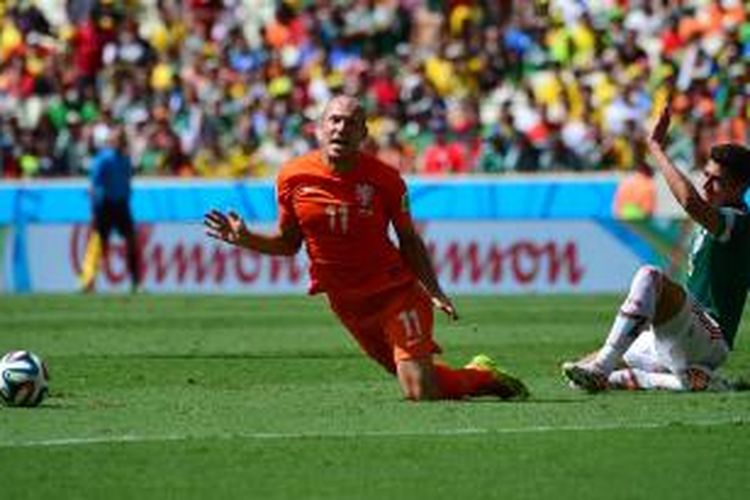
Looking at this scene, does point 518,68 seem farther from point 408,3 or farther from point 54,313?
point 54,313

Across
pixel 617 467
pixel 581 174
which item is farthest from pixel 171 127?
pixel 617 467

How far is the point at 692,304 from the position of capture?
531 inches

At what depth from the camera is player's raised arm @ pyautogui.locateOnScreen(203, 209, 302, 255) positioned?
41.6 feet

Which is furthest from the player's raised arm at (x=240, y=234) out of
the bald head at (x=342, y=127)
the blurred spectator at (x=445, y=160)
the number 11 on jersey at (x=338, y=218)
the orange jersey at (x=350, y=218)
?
the blurred spectator at (x=445, y=160)

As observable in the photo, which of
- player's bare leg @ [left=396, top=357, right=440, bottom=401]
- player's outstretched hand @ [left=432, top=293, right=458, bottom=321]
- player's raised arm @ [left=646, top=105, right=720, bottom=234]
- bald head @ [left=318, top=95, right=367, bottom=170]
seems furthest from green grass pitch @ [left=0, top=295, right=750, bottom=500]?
bald head @ [left=318, top=95, right=367, bottom=170]

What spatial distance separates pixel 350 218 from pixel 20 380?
2.02m

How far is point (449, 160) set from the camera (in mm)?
31453

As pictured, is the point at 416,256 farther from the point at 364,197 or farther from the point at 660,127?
the point at 660,127

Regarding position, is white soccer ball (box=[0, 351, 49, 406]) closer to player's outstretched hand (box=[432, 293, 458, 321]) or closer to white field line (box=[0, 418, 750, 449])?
white field line (box=[0, 418, 750, 449])

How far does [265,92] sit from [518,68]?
3763mm

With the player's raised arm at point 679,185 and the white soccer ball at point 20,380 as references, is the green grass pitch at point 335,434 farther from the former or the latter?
the player's raised arm at point 679,185

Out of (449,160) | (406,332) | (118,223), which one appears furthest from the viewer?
(449,160)

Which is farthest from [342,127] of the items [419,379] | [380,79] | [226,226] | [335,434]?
[380,79]

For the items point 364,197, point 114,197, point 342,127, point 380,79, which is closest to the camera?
point 342,127
